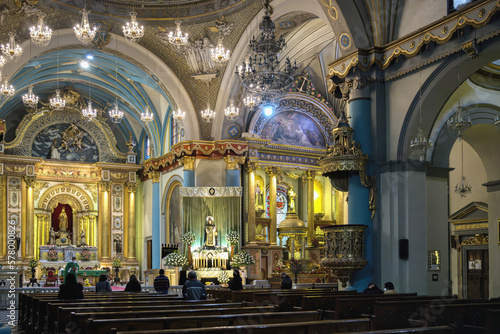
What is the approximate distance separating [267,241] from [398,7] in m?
12.7

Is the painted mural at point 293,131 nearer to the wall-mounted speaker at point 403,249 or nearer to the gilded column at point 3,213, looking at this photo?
the wall-mounted speaker at point 403,249

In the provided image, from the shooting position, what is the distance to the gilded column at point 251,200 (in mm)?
22292

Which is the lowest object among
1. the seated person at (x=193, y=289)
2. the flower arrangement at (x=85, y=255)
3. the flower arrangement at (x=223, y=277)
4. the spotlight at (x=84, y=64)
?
the flower arrangement at (x=223, y=277)

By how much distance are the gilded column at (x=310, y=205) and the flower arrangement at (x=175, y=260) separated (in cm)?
560

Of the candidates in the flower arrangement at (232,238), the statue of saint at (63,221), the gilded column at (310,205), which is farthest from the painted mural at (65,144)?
the gilded column at (310,205)

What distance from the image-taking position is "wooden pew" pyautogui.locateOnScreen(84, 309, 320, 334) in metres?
6.77

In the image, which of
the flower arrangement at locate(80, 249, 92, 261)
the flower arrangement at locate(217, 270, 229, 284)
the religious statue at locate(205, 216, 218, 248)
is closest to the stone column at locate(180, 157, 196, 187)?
the religious statue at locate(205, 216, 218, 248)

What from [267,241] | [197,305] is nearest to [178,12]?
[267,241]

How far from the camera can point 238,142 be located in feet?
72.6

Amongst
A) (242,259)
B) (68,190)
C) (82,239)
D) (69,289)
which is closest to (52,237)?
(82,239)

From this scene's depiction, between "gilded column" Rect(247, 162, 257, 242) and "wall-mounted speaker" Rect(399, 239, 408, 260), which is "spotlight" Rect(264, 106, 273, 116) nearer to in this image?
"gilded column" Rect(247, 162, 257, 242)

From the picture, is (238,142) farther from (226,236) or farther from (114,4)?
(114,4)

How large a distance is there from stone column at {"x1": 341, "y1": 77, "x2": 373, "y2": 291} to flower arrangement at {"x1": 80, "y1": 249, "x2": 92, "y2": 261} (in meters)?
17.0

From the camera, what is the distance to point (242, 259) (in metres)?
20.9
